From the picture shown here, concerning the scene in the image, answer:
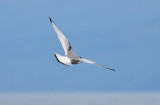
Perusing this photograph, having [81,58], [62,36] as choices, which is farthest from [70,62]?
[62,36]

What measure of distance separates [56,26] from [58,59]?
1196mm

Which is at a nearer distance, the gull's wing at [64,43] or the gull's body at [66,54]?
the gull's body at [66,54]

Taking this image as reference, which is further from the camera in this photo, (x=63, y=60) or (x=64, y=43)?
(x=64, y=43)

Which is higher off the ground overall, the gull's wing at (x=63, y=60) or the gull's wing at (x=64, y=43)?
the gull's wing at (x=64, y=43)

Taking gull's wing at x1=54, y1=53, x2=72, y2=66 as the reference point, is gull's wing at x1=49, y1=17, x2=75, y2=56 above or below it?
above

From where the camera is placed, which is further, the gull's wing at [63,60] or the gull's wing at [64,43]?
the gull's wing at [64,43]

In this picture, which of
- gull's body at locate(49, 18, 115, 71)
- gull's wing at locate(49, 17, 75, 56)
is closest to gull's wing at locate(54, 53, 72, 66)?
gull's body at locate(49, 18, 115, 71)

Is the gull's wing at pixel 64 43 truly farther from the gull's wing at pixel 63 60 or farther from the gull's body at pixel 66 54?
the gull's wing at pixel 63 60

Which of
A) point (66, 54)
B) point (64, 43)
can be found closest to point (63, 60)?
point (66, 54)

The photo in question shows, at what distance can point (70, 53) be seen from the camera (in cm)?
955

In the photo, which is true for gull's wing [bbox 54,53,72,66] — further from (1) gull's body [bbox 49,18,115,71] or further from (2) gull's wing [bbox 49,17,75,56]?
(2) gull's wing [bbox 49,17,75,56]

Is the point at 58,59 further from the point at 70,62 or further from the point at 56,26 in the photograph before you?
the point at 56,26

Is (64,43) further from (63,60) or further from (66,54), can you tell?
(63,60)

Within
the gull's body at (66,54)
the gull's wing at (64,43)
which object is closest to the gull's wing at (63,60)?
the gull's body at (66,54)
